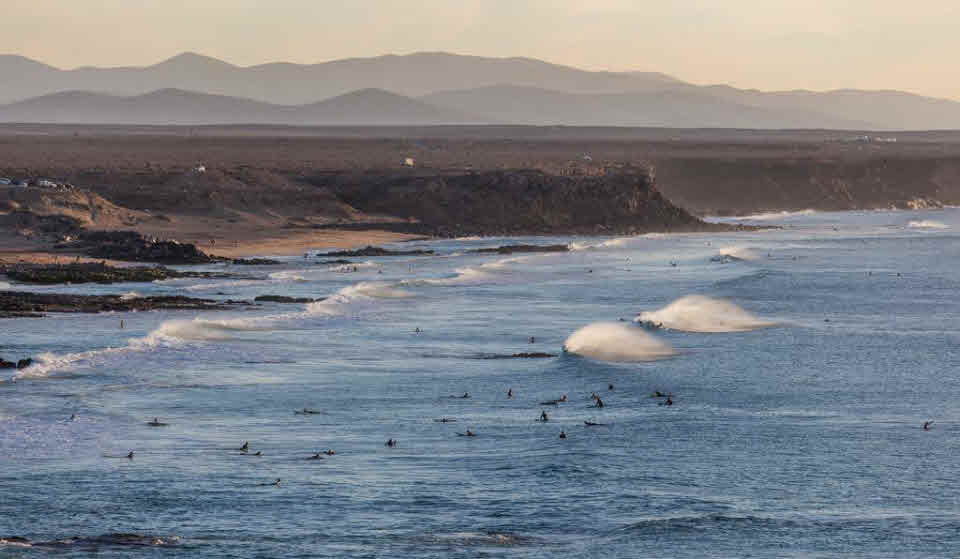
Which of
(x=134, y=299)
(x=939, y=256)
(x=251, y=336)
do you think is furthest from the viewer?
(x=939, y=256)

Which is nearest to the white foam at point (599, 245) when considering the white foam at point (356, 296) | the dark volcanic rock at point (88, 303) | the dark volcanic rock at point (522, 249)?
the dark volcanic rock at point (522, 249)

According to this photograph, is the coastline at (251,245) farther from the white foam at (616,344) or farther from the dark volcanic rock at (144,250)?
the white foam at (616,344)

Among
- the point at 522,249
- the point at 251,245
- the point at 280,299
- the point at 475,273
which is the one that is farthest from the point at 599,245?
the point at 280,299

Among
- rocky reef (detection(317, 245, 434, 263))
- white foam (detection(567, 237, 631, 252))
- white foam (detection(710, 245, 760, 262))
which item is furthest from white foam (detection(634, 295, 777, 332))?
white foam (detection(567, 237, 631, 252))

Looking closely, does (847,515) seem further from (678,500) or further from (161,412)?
(161,412)

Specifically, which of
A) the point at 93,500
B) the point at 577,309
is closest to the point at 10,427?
the point at 93,500

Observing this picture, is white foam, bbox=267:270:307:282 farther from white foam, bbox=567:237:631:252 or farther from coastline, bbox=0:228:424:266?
white foam, bbox=567:237:631:252
